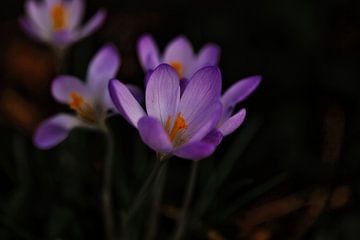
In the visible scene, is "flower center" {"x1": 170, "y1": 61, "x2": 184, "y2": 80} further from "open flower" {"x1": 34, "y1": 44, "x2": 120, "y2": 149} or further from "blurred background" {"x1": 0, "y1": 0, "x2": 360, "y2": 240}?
"blurred background" {"x1": 0, "y1": 0, "x2": 360, "y2": 240}

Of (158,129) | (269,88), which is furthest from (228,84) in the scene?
(158,129)

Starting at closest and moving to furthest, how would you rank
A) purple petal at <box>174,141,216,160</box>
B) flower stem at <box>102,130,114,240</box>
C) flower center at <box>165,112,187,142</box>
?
purple petal at <box>174,141,216,160</box>, flower center at <box>165,112,187,142</box>, flower stem at <box>102,130,114,240</box>

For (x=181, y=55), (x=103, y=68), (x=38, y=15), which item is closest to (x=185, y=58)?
(x=181, y=55)

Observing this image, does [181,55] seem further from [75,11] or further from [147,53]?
[75,11]

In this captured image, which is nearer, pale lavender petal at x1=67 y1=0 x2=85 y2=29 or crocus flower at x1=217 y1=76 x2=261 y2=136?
crocus flower at x1=217 y1=76 x2=261 y2=136

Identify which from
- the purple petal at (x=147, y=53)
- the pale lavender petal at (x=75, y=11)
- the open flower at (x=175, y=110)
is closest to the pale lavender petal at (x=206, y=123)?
the open flower at (x=175, y=110)

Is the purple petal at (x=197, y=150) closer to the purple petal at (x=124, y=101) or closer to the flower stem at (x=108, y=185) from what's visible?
the purple petal at (x=124, y=101)

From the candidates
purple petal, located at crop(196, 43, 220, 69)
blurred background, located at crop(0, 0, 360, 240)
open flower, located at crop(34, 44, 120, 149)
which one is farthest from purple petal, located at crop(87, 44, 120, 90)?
blurred background, located at crop(0, 0, 360, 240)
